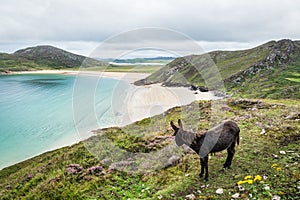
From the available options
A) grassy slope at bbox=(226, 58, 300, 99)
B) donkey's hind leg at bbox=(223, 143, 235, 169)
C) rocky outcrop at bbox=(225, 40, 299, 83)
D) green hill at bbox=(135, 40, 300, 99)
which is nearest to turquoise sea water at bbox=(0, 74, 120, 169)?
donkey's hind leg at bbox=(223, 143, 235, 169)

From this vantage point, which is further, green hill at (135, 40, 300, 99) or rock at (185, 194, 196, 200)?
green hill at (135, 40, 300, 99)

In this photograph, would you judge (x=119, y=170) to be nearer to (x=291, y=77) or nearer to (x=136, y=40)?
(x=136, y=40)

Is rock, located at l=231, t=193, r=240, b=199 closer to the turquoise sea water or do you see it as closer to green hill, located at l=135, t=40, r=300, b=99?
the turquoise sea water

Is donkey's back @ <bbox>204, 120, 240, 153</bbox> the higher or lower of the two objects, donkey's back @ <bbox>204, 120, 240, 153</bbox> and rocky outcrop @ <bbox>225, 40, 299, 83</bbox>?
the lower

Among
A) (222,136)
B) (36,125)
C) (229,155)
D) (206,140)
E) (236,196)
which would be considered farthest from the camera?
(36,125)

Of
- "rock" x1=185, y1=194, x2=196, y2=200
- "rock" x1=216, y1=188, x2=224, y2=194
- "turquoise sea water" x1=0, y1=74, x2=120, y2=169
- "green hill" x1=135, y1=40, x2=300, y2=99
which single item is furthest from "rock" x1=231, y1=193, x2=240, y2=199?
"green hill" x1=135, y1=40, x2=300, y2=99

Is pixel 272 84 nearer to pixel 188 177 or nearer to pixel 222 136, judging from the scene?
pixel 222 136

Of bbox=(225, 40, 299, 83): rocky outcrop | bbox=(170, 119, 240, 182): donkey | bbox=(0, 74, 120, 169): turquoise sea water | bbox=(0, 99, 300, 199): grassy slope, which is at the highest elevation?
bbox=(225, 40, 299, 83): rocky outcrop

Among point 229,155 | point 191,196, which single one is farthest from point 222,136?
point 191,196

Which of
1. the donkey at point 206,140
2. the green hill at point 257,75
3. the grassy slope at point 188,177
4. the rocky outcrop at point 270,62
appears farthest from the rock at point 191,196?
the rocky outcrop at point 270,62

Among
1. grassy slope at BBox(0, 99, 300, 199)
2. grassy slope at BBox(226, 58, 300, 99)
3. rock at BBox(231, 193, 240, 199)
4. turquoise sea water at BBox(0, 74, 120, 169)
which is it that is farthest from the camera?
grassy slope at BBox(226, 58, 300, 99)

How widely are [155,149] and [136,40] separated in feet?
24.3

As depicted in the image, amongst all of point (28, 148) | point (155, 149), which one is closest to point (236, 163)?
point (155, 149)

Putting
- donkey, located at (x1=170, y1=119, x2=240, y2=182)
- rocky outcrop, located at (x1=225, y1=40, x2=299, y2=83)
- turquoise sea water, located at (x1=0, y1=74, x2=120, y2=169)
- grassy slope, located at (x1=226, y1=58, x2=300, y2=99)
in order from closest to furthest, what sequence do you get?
1. donkey, located at (x1=170, y1=119, x2=240, y2=182)
2. turquoise sea water, located at (x1=0, y1=74, x2=120, y2=169)
3. grassy slope, located at (x1=226, y1=58, x2=300, y2=99)
4. rocky outcrop, located at (x1=225, y1=40, x2=299, y2=83)
